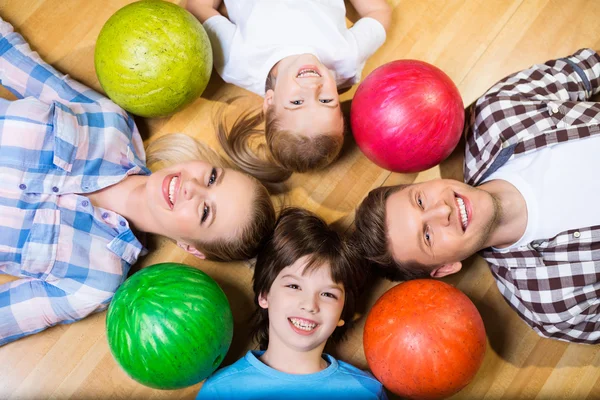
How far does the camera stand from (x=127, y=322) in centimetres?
221

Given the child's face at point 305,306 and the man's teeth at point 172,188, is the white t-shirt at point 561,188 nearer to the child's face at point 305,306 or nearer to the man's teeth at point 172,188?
the child's face at point 305,306

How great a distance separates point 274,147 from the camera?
269cm

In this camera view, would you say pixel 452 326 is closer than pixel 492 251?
Yes

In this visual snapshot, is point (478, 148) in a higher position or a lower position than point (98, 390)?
higher

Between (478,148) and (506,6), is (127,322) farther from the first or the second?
(506,6)

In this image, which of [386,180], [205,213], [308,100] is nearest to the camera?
[205,213]

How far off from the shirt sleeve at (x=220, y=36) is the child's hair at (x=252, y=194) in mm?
475

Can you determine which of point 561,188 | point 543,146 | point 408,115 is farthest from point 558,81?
point 408,115

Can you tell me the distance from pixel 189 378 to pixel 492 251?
5.22 feet

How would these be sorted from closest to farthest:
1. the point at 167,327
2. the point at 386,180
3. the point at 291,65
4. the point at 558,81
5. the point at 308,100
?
the point at 167,327 < the point at 308,100 < the point at 291,65 < the point at 558,81 < the point at 386,180

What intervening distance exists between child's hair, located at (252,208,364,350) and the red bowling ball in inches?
18.6

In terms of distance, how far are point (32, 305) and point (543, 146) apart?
101 inches

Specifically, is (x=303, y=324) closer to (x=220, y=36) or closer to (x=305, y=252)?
(x=305, y=252)

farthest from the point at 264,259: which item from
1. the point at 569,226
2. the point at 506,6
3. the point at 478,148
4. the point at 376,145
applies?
the point at 506,6
